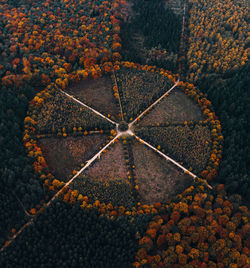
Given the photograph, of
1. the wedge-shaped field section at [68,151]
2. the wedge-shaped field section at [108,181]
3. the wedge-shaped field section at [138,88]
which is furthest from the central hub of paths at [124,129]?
the wedge-shaped field section at [108,181]

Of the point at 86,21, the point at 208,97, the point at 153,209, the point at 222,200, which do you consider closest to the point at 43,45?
the point at 86,21

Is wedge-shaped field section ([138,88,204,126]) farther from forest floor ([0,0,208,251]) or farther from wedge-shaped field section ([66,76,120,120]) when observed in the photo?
wedge-shaped field section ([66,76,120,120])

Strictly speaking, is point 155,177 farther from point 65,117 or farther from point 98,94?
point 98,94

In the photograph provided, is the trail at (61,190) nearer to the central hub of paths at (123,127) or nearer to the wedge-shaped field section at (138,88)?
the central hub of paths at (123,127)

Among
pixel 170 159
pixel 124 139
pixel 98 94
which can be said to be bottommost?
pixel 170 159

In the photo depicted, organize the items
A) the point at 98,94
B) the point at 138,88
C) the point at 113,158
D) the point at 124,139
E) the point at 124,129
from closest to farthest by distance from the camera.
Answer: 1. the point at 113,158
2. the point at 124,139
3. the point at 124,129
4. the point at 98,94
5. the point at 138,88

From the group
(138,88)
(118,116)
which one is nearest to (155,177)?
(118,116)

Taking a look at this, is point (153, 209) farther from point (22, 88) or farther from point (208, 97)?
point (22, 88)
